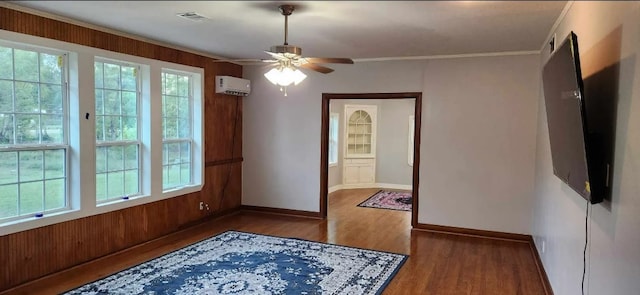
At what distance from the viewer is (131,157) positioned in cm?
479

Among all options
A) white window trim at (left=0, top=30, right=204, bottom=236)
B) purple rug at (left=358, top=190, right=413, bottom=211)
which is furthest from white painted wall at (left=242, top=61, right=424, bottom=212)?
white window trim at (left=0, top=30, right=204, bottom=236)

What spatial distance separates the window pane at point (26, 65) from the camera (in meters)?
3.57

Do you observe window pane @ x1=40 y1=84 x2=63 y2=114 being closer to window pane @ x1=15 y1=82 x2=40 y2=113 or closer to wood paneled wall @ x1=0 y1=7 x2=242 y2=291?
window pane @ x1=15 y1=82 x2=40 y2=113

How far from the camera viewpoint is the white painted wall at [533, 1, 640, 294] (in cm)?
162

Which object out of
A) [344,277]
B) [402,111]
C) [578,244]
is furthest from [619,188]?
[402,111]

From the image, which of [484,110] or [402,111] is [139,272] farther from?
[402,111]

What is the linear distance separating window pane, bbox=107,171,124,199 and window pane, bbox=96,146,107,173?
0.36ft

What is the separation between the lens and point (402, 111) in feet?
30.9

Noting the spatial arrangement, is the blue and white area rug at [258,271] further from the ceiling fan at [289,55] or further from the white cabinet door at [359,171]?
the white cabinet door at [359,171]

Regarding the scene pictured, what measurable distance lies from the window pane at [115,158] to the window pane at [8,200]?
969 mm

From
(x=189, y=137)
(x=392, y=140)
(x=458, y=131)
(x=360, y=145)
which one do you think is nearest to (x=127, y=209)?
(x=189, y=137)

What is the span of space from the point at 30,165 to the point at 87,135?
555 mm

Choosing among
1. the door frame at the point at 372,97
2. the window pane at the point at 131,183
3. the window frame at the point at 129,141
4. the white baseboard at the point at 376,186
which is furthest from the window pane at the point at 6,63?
the white baseboard at the point at 376,186

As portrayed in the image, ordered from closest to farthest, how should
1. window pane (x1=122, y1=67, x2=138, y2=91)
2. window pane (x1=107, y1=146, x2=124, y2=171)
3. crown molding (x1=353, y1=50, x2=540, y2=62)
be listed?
window pane (x1=107, y1=146, x2=124, y2=171)
window pane (x1=122, y1=67, x2=138, y2=91)
crown molding (x1=353, y1=50, x2=540, y2=62)
